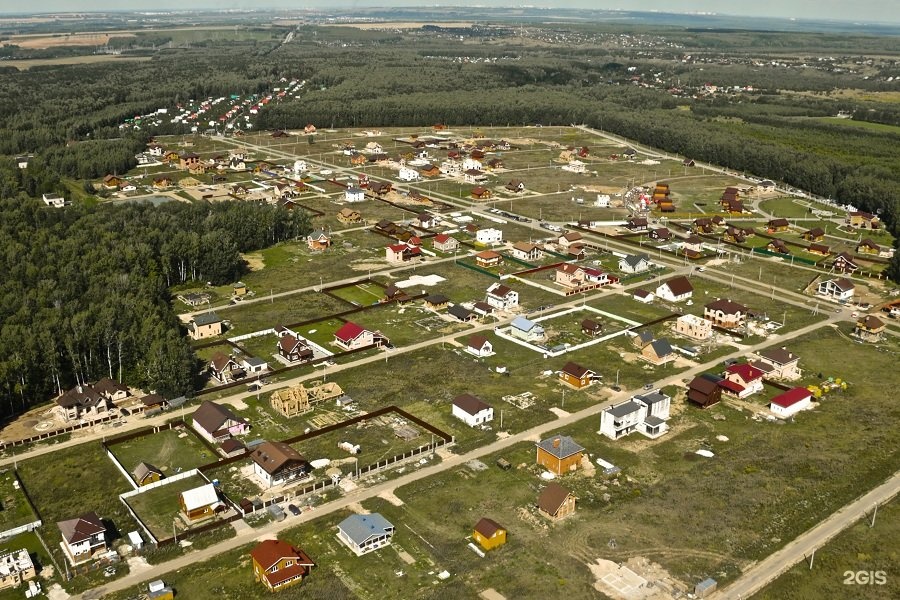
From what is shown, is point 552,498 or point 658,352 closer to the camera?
point 552,498

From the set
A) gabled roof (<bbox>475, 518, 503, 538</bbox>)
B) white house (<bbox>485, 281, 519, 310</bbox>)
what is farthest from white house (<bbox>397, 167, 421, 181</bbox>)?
gabled roof (<bbox>475, 518, 503, 538</bbox>)

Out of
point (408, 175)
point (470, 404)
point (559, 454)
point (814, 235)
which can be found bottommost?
point (470, 404)

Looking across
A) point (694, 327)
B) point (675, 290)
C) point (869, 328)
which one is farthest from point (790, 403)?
point (675, 290)

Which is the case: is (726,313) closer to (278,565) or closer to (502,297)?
(502,297)

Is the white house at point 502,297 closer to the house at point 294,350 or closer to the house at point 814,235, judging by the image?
the house at point 294,350

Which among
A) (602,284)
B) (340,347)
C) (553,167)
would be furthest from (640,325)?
(553,167)

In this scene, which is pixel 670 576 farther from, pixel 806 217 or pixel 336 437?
pixel 806 217

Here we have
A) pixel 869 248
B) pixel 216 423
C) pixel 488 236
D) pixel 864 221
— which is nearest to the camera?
pixel 216 423

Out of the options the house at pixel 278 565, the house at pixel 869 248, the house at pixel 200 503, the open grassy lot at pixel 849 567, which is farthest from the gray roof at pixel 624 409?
the house at pixel 869 248
